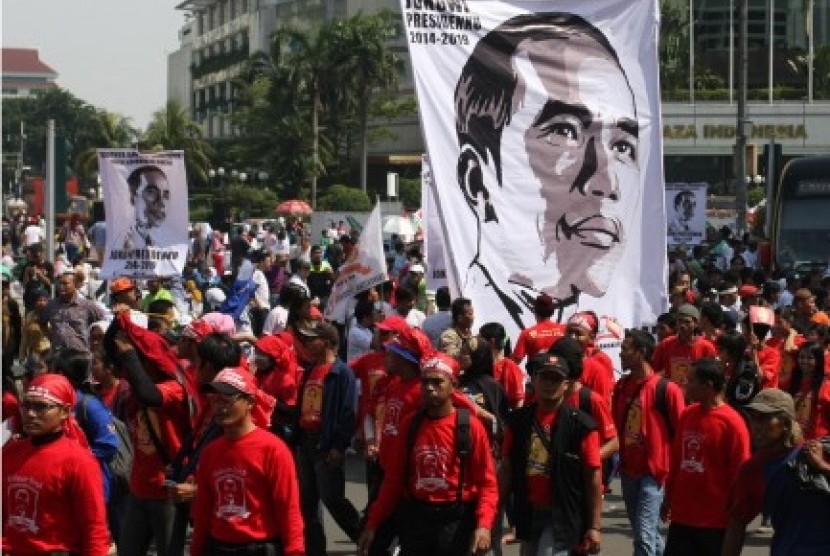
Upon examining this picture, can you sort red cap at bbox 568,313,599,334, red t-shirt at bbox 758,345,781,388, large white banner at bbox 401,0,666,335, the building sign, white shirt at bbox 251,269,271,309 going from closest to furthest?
red cap at bbox 568,313,599,334, large white banner at bbox 401,0,666,335, red t-shirt at bbox 758,345,781,388, white shirt at bbox 251,269,271,309, the building sign

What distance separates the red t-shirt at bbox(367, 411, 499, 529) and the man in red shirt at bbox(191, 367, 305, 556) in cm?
97

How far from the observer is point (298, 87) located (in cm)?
7506

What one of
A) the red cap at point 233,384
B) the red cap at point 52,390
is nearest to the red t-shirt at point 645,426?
the red cap at point 233,384

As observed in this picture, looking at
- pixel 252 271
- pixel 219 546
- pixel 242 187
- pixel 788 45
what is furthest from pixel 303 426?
pixel 788 45

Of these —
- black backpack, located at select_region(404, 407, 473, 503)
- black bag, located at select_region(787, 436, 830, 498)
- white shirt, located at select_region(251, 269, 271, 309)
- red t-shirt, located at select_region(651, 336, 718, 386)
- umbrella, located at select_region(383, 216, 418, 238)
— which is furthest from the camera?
umbrella, located at select_region(383, 216, 418, 238)

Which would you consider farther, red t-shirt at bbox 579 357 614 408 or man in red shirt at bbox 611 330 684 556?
red t-shirt at bbox 579 357 614 408

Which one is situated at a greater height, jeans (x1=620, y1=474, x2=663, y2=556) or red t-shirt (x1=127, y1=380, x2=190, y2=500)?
red t-shirt (x1=127, y1=380, x2=190, y2=500)

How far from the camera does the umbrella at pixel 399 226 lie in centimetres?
4109

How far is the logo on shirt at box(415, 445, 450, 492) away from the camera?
8.24m

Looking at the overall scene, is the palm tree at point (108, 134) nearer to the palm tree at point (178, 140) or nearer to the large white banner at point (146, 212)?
the palm tree at point (178, 140)

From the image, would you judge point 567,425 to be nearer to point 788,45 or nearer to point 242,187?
point 242,187

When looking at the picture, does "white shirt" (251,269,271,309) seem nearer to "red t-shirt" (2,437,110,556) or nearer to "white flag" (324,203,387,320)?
"white flag" (324,203,387,320)

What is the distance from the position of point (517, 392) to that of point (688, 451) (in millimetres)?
2902

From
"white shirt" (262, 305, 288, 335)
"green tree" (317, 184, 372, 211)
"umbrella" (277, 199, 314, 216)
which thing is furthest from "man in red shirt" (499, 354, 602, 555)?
"green tree" (317, 184, 372, 211)
